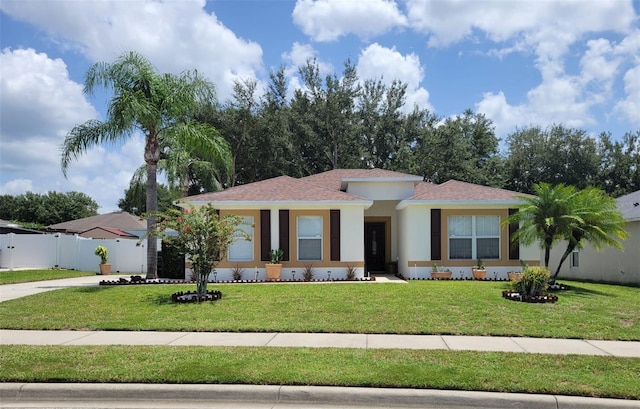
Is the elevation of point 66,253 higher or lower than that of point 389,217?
lower

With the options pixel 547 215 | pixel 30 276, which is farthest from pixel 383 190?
pixel 30 276

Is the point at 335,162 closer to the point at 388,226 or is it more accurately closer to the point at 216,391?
the point at 388,226

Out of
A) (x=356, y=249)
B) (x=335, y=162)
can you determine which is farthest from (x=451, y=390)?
(x=335, y=162)

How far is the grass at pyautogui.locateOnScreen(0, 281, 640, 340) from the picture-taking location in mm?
9375

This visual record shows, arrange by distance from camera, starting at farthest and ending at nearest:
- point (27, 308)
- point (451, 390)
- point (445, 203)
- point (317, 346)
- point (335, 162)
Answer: point (335, 162), point (445, 203), point (27, 308), point (317, 346), point (451, 390)

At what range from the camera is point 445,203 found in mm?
17797

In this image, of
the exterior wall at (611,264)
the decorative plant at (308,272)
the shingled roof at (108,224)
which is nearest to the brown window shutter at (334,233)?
the decorative plant at (308,272)

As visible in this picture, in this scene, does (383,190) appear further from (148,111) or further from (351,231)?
(148,111)

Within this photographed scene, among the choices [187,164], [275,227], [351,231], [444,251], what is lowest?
[444,251]

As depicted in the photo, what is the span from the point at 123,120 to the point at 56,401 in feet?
38.3

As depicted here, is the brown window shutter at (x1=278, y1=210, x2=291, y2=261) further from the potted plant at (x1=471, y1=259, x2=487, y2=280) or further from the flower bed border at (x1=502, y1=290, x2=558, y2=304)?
the flower bed border at (x1=502, y1=290, x2=558, y2=304)

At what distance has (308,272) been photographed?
683 inches

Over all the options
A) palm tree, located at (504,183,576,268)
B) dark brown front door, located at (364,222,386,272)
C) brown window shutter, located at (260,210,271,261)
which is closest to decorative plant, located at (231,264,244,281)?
brown window shutter, located at (260,210,271,261)

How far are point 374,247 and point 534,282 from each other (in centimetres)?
1011
